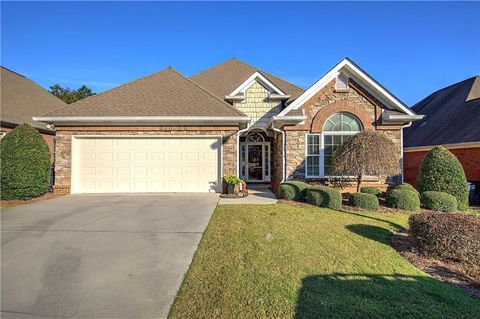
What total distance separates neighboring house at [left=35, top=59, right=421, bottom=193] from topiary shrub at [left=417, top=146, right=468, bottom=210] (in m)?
2.12

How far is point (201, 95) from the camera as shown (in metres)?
12.8

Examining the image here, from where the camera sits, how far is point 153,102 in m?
12.2

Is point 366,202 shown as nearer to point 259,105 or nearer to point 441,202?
point 441,202

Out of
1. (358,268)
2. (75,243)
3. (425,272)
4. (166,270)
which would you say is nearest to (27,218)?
(75,243)

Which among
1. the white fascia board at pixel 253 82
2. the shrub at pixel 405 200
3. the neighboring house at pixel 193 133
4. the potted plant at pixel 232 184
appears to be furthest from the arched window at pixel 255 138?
the shrub at pixel 405 200

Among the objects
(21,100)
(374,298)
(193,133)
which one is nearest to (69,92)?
(21,100)

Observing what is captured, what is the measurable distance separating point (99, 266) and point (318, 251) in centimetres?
381

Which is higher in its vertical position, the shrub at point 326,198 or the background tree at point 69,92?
the background tree at point 69,92

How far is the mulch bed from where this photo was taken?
4243mm

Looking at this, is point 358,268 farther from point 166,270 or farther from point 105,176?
point 105,176

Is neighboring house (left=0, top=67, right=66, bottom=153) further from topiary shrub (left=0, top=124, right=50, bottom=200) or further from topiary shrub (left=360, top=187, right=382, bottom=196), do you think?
topiary shrub (left=360, top=187, right=382, bottom=196)

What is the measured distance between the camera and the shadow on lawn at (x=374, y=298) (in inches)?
126

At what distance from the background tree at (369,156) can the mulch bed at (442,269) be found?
13.1ft

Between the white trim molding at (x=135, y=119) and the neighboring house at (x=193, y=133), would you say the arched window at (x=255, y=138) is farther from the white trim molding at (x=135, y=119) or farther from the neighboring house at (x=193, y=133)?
the white trim molding at (x=135, y=119)
